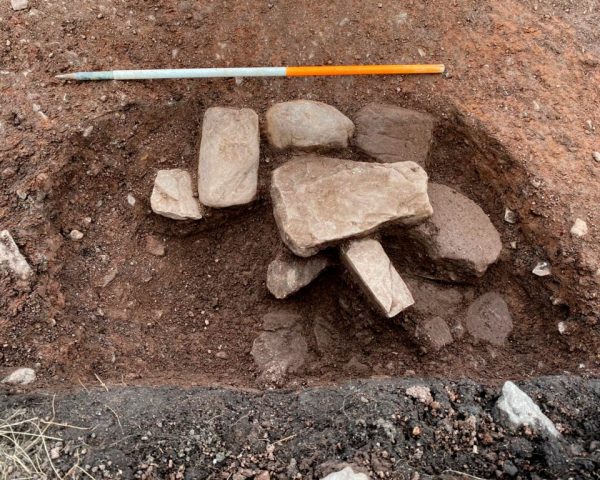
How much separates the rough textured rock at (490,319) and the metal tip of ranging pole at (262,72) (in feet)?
3.80

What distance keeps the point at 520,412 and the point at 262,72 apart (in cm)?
191

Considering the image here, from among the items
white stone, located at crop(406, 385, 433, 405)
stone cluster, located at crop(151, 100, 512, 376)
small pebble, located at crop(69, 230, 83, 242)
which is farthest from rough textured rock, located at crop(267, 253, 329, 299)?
small pebble, located at crop(69, 230, 83, 242)

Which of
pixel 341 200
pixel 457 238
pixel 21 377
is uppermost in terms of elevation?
pixel 341 200

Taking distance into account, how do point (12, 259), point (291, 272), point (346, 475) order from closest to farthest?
point (346, 475) < point (12, 259) < point (291, 272)

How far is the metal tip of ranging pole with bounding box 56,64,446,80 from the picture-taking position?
9.29ft

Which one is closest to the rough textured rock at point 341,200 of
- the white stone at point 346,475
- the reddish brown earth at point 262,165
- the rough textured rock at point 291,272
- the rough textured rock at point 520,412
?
the rough textured rock at point 291,272

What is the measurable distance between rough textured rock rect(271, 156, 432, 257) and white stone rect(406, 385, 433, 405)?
709mm

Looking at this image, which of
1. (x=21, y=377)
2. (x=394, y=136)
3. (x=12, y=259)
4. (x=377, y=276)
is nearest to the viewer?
(x=21, y=377)

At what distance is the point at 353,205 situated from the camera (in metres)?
2.60

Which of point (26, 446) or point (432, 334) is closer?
point (26, 446)

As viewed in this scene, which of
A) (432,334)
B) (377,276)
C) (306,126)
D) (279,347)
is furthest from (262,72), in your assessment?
(432,334)

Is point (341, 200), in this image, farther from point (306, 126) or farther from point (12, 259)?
point (12, 259)

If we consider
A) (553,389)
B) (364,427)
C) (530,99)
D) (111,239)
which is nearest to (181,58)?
(111,239)

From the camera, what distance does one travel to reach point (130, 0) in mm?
2965
